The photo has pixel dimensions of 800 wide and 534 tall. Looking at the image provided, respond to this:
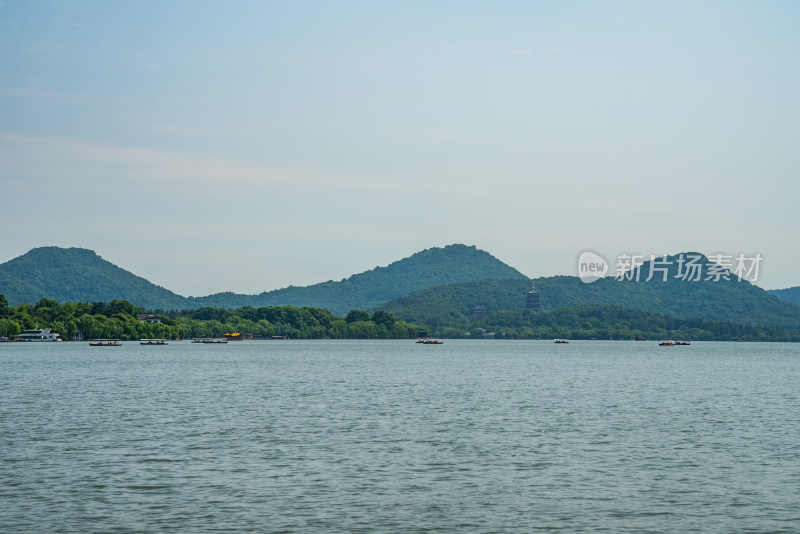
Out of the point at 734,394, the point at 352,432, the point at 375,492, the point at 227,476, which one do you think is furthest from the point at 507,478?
the point at 734,394

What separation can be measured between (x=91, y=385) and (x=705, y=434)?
235 ft

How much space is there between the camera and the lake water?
31.7 meters

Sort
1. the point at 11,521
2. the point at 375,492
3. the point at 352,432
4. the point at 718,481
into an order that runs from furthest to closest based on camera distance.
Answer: the point at 352,432 → the point at 718,481 → the point at 375,492 → the point at 11,521

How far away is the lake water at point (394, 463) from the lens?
104ft

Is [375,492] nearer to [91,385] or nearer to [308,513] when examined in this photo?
[308,513]

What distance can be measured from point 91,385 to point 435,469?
70859 mm

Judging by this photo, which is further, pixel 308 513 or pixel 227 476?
pixel 227 476

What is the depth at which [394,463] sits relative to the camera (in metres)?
43.8

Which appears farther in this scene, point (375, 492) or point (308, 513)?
point (375, 492)

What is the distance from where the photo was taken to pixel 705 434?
187 ft

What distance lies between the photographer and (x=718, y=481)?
39250 millimetres

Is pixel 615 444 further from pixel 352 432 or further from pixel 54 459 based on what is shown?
pixel 54 459

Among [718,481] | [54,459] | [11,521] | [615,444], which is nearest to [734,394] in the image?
[615,444]

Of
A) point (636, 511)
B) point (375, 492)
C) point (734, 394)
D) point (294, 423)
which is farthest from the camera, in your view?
point (734, 394)
